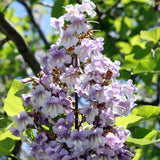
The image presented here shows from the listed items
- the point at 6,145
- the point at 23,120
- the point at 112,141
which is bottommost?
the point at 6,145

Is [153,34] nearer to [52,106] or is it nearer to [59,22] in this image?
[59,22]

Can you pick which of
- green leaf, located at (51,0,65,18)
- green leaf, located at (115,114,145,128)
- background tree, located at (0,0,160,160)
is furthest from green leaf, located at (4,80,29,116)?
green leaf, located at (51,0,65,18)

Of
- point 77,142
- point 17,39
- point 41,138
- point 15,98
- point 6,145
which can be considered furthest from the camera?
point 17,39

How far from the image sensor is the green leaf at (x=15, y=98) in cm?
169

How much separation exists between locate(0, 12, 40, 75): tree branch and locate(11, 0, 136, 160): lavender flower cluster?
1649 millimetres

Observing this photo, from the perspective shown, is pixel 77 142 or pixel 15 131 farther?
pixel 15 131

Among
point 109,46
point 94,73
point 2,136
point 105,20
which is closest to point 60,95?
point 94,73

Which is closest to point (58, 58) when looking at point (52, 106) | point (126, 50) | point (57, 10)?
point (52, 106)

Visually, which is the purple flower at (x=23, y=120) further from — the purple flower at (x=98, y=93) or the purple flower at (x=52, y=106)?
the purple flower at (x=98, y=93)

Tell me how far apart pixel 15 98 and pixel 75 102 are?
0.34m

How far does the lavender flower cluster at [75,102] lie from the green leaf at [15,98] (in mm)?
182

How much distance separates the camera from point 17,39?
3.13 metres

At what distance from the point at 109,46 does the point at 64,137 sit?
181cm

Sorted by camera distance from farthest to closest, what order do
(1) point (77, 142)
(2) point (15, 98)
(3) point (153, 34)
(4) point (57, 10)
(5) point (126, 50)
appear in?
1. (5) point (126, 50)
2. (3) point (153, 34)
3. (4) point (57, 10)
4. (2) point (15, 98)
5. (1) point (77, 142)
